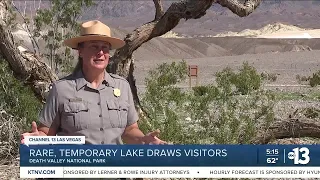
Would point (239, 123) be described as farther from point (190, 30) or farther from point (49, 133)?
point (190, 30)

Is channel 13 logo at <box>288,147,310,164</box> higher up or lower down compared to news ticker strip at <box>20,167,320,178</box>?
higher up

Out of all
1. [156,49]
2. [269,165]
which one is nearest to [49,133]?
[269,165]

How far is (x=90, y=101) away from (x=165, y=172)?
2.25ft

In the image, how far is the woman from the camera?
4.14 m

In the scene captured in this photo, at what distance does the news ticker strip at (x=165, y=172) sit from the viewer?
167 inches

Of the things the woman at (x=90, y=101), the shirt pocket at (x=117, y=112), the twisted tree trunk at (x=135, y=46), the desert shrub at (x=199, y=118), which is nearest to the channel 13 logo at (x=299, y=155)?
the woman at (x=90, y=101)

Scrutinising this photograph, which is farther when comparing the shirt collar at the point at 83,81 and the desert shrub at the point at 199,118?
the desert shrub at the point at 199,118

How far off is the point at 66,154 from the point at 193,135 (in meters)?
4.15

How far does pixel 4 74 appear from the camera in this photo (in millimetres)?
9031

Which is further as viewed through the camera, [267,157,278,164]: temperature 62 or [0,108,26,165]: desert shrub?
[0,108,26,165]: desert shrub

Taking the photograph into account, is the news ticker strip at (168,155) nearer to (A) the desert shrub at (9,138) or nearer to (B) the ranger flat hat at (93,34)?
(B) the ranger flat hat at (93,34)

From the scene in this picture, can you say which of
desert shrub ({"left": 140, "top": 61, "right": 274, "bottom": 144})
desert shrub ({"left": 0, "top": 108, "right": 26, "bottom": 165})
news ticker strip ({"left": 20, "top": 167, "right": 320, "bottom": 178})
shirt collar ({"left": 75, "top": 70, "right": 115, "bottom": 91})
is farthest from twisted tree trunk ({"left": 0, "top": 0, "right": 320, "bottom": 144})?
shirt collar ({"left": 75, "top": 70, "right": 115, "bottom": 91})

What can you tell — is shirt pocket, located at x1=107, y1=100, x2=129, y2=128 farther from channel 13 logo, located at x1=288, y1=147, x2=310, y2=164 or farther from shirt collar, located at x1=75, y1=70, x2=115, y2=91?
channel 13 logo, located at x1=288, y1=147, x2=310, y2=164

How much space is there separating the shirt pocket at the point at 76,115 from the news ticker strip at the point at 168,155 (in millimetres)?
126
